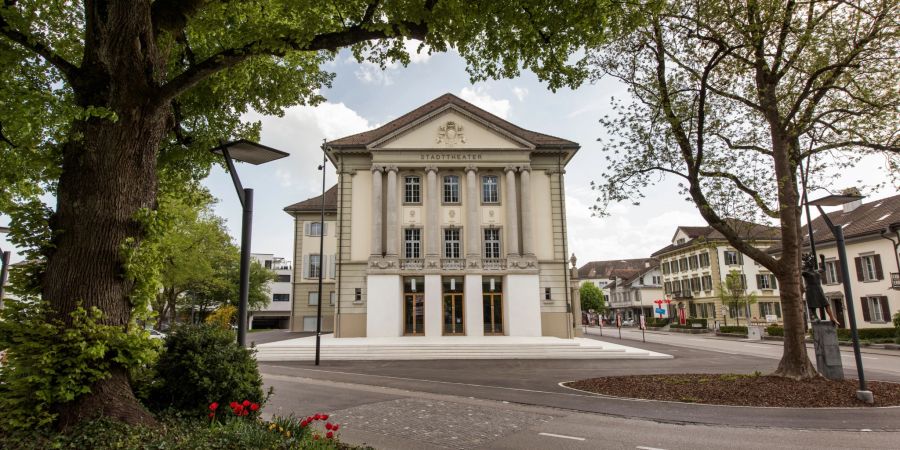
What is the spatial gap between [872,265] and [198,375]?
4491cm

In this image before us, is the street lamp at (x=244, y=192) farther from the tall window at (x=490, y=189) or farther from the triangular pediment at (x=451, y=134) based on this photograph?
the tall window at (x=490, y=189)

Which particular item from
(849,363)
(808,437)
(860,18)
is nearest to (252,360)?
(808,437)

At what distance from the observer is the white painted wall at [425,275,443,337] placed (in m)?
31.7

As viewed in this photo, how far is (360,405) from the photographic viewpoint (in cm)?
1118

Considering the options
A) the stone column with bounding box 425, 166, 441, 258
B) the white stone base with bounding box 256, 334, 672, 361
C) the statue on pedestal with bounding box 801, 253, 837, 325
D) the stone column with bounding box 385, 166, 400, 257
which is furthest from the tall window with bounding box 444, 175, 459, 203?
the statue on pedestal with bounding box 801, 253, 837, 325

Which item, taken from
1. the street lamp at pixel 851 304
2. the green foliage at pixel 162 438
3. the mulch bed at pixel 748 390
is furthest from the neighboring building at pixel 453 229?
the green foliage at pixel 162 438

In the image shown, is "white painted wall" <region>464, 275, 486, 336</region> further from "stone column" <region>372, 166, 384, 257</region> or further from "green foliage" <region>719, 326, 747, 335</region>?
"green foliage" <region>719, 326, 747, 335</region>

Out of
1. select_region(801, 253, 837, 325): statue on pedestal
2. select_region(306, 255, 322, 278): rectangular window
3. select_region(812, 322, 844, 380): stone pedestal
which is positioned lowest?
select_region(812, 322, 844, 380): stone pedestal

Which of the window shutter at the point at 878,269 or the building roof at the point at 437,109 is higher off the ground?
the building roof at the point at 437,109

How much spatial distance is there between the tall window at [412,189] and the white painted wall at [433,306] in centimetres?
548

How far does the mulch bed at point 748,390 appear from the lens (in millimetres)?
10938

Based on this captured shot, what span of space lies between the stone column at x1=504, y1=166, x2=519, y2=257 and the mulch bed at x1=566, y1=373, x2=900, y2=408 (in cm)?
1853

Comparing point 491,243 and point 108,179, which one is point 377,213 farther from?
point 108,179

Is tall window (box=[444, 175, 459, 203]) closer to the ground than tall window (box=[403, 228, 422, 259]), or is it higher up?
higher up
